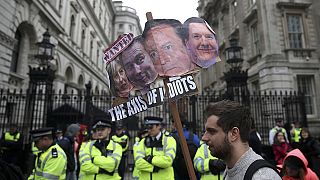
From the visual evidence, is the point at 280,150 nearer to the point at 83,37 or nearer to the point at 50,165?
the point at 50,165

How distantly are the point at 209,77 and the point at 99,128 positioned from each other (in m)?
26.8

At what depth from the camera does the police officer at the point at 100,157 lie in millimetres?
3938

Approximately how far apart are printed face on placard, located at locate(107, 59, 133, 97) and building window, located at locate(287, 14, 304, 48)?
1790cm

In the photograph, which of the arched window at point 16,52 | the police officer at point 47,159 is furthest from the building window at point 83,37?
the police officer at point 47,159

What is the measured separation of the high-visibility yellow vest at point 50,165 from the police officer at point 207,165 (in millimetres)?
2208

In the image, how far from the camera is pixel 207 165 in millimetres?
3787

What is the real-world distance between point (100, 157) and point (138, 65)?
5.99ft

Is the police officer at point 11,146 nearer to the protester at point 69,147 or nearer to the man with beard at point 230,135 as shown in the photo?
the protester at point 69,147

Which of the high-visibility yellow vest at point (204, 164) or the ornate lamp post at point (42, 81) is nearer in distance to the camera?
the high-visibility yellow vest at point (204, 164)

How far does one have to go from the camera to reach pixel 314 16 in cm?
1797

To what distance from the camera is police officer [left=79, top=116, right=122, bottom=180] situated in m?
3.94

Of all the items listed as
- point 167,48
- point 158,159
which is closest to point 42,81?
point 158,159

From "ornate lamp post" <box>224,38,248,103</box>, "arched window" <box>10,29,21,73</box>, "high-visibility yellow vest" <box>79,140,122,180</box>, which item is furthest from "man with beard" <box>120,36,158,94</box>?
"arched window" <box>10,29,21,73</box>

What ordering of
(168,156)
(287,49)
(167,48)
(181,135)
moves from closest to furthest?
(181,135) < (167,48) < (168,156) < (287,49)
